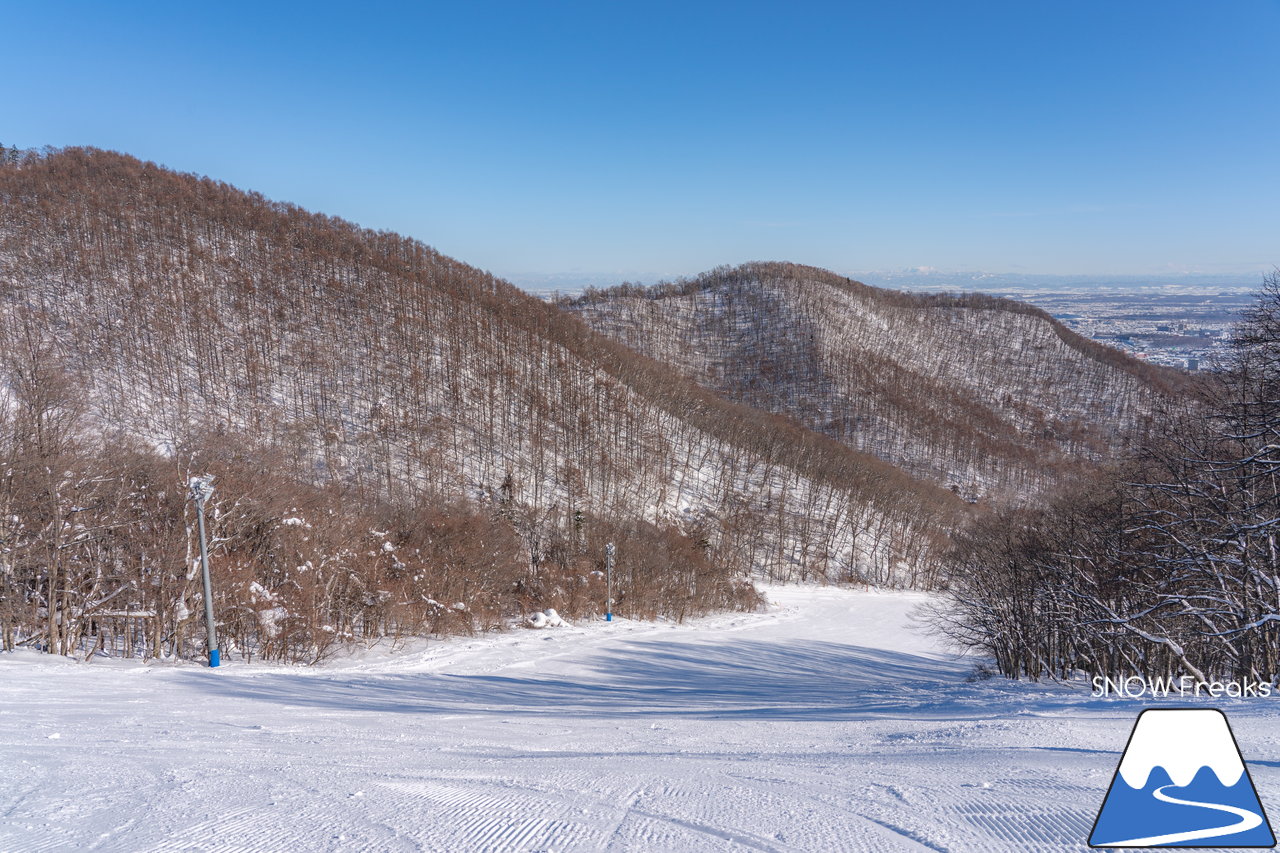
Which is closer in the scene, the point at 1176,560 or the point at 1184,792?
the point at 1184,792

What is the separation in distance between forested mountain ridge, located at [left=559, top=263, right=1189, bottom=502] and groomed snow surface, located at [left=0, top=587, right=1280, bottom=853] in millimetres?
85259

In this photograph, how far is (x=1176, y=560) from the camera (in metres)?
13.1

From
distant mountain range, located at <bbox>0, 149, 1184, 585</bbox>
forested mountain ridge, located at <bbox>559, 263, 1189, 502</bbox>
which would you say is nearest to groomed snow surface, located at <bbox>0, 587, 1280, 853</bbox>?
distant mountain range, located at <bbox>0, 149, 1184, 585</bbox>

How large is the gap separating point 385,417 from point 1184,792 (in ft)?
190

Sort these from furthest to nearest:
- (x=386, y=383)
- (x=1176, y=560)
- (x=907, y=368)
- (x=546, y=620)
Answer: (x=907, y=368)
(x=386, y=383)
(x=546, y=620)
(x=1176, y=560)

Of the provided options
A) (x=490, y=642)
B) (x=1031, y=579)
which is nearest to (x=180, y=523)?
(x=490, y=642)

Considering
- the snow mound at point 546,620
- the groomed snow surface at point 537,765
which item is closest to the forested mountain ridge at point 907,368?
the snow mound at point 546,620

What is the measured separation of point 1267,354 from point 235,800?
16708mm

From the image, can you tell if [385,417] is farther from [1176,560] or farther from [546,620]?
[1176,560]

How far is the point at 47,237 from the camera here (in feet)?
208

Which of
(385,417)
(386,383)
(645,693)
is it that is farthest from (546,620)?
(386,383)

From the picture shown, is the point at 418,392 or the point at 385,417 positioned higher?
the point at 418,392

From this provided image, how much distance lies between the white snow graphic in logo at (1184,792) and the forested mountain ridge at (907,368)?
89619mm
